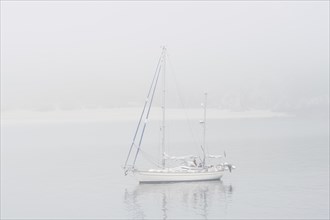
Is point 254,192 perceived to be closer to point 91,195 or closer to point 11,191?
point 91,195

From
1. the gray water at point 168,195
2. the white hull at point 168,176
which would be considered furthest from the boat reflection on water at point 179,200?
the white hull at point 168,176

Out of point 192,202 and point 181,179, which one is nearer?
point 192,202

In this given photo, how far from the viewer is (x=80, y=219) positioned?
216ft

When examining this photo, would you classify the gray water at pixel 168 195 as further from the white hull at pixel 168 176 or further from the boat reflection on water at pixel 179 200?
the white hull at pixel 168 176

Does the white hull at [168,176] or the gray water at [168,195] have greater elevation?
the white hull at [168,176]

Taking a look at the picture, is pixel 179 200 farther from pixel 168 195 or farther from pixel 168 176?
pixel 168 176

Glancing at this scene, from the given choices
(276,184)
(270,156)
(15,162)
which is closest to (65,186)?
(276,184)

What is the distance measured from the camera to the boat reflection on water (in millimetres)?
67875

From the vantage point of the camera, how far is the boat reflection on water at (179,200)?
223 ft

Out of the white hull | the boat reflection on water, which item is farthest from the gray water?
the white hull

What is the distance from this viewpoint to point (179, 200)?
77125 millimetres

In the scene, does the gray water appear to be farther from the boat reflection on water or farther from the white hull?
the white hull

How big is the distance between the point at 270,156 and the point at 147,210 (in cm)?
8887

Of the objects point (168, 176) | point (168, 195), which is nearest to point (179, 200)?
point (168, 195)
